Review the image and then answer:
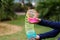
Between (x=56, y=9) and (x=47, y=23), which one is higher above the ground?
(x=47, y=23)

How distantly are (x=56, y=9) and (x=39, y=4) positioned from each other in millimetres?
960

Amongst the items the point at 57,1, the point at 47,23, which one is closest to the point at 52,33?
the point at 47,23

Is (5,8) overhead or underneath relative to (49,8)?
overhead

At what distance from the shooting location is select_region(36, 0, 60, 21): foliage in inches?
471

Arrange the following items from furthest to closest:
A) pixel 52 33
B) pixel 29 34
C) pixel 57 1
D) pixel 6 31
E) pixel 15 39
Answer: pixel 57 1 < pixel 6 31 < pixel 15 39 < pixel 52 33 < pixel 29 34

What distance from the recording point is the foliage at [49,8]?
11961 mm

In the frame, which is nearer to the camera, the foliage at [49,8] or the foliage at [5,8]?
the foliage at [5,8]

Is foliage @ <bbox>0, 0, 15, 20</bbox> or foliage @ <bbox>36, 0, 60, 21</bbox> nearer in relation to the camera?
foliage @ <bbox>0, 0, 15, 20</bbox>

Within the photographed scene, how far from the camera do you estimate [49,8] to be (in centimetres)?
1215

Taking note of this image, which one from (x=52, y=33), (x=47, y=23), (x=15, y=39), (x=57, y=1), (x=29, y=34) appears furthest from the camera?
(x=57, y=1)

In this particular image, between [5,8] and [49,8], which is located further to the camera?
[49,8]

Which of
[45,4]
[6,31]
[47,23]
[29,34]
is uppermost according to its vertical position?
[47,23]

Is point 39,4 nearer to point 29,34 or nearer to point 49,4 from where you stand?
point 49,4

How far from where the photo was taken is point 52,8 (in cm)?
1220
